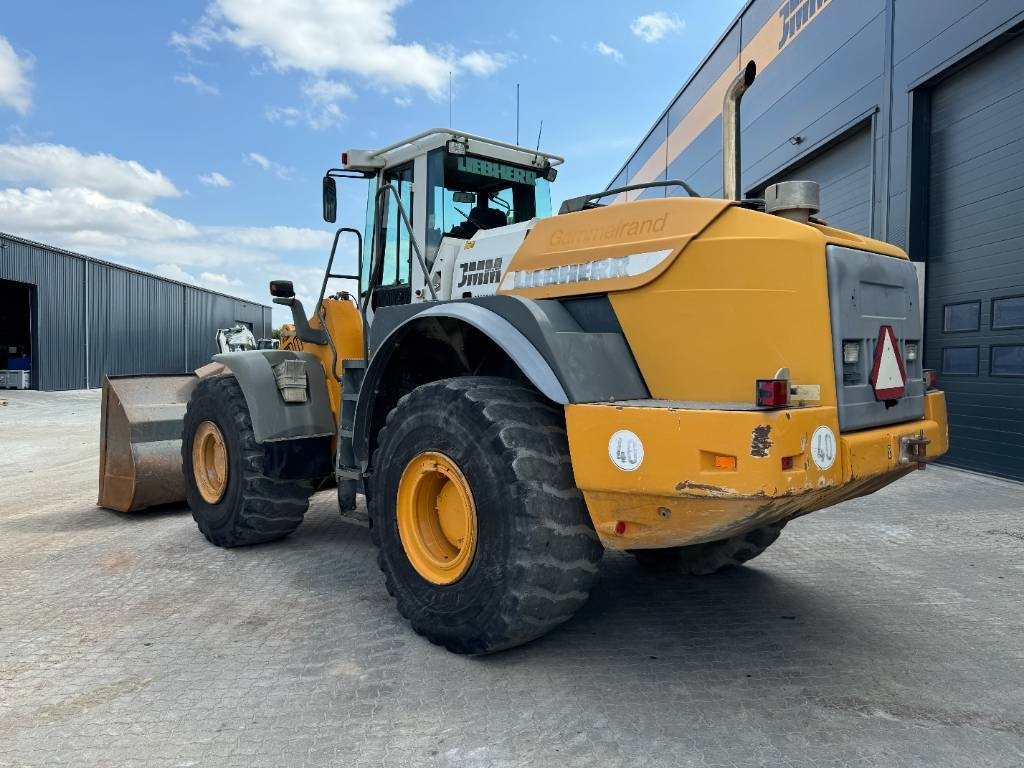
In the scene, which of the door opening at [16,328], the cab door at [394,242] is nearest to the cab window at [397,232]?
the cab door at [394,242]

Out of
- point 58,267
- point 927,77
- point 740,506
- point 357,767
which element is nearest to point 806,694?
point 740,506

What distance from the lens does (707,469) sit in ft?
8.86

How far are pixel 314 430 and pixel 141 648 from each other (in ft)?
6.12

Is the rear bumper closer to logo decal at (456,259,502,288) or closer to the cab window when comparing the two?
logo decal at (456,259,502,288)

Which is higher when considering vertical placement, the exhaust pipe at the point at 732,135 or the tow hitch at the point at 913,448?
the exhaust pipe at the point at 732,135

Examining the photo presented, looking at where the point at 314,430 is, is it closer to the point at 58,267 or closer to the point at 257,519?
the point at 257,519

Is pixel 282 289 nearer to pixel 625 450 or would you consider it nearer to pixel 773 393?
pixel 625 450

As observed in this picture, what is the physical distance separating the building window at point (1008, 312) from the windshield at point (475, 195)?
558 centimetres

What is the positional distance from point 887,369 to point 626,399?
117 cm

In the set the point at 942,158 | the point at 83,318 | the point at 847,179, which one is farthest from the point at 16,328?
the point at 942,158

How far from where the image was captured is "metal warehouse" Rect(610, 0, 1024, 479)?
7934 mm

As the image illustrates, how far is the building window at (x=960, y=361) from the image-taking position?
8470 millimetres

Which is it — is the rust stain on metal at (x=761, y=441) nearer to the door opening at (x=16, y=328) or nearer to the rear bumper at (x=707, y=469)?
the rear bumper at (x=707, y=469)

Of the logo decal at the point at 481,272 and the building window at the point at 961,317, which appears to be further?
the building window at the point at 961,317
